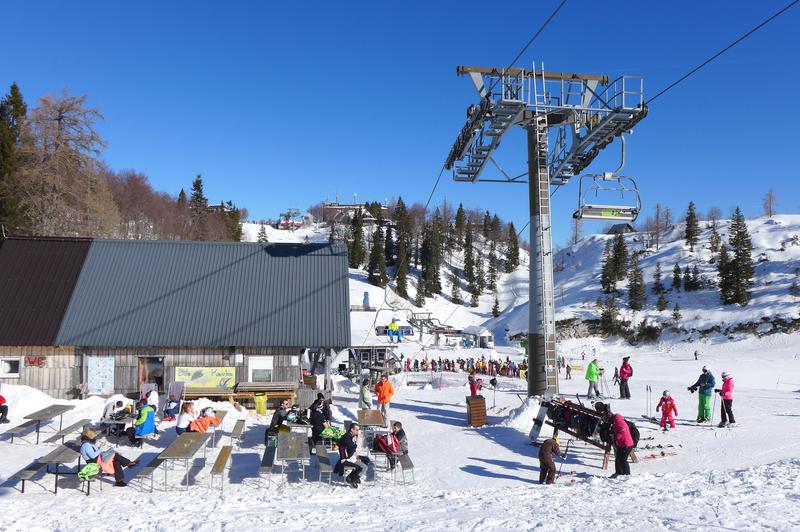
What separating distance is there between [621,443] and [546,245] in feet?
23.8

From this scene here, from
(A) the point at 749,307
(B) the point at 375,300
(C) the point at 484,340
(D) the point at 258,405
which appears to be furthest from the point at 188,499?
(B) the point at 375,300

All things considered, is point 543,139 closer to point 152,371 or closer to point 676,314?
point 152,371

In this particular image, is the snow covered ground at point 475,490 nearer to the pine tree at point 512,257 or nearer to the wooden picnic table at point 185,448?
the wooden picnic table at point 185,448

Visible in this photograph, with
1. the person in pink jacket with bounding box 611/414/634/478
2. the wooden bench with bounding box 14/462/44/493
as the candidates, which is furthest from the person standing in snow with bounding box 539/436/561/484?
the wooden bench with bounding box 14/462/44/493

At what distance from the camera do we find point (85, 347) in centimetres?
1859

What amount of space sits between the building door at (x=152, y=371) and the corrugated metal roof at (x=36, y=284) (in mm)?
3030

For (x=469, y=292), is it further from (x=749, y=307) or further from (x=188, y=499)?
(x=188, y=499)

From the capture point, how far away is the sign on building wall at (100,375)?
60.4 ft

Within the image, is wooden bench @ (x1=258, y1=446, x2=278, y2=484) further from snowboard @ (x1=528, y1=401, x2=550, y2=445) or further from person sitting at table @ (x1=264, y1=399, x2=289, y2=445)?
snowboard @ (x1=528, y1=401, x2=550, y2=445)

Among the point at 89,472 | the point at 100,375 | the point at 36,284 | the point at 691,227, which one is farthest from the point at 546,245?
the point at 691,227

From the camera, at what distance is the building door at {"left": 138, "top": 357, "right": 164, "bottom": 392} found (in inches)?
737

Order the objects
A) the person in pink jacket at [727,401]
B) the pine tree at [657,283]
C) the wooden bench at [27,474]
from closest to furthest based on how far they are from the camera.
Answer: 1. the wooden bench at [27,474]
2. the person in pink jacket at [727,401]
3. the pine tree at [657,283]

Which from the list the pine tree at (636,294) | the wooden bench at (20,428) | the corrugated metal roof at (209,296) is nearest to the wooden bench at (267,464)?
the wooden bench at (20,428)

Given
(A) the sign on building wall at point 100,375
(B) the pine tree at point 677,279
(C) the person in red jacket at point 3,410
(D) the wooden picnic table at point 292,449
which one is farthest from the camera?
(B) the pine tree at point 677,279
